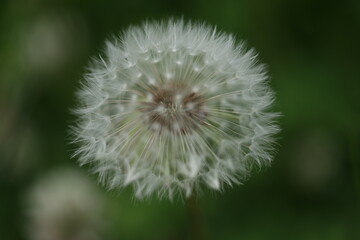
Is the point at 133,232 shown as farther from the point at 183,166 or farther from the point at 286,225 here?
the point at 183,166

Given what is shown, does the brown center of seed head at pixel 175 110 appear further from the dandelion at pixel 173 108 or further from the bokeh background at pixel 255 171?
the bokeh background at pixel 255 171

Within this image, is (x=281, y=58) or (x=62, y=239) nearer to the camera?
(x=62, y=239)

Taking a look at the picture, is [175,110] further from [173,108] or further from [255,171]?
[255,171]

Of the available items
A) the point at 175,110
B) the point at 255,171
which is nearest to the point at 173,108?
the point at 175,110

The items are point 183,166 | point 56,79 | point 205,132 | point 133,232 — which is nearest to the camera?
point 183,166

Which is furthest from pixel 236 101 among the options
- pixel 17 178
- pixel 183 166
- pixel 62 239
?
pixel 17 178

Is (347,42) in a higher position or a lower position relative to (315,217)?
higher

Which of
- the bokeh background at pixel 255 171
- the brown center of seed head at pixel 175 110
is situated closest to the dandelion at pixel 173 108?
the brown center of seed head at pixel 175 110
